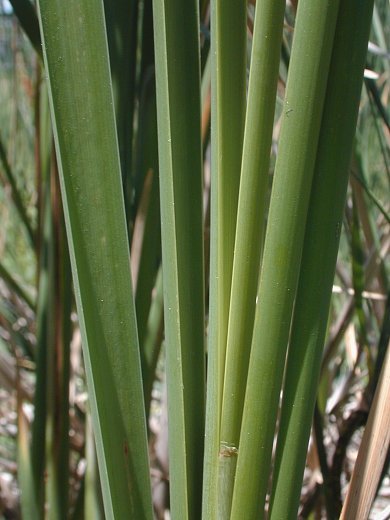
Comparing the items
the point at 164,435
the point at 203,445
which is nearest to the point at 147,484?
the point at 203,445

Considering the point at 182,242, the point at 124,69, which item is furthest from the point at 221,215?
the point at 124,69

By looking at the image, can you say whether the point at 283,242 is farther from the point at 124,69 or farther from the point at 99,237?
the point at 124,69

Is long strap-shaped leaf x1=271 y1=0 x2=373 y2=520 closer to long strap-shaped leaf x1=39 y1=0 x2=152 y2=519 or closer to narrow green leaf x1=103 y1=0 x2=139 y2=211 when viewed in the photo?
long strap-shaped leaf x1=39 y1=0 x2=152 y2=519

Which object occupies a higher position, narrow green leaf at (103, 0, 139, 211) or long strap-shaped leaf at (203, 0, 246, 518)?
narrow green leaf at (103, 0, 139, 211)

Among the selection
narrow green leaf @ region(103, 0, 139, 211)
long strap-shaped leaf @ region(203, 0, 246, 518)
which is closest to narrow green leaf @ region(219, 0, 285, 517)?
long strap-shaped leaf @ region(203, 0, 246, 518)

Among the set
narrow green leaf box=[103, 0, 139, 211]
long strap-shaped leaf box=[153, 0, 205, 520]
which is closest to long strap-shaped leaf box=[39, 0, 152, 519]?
long strap-shaped leaf box=[153, 0, 205, 520]

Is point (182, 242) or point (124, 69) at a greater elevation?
point (124, 69)

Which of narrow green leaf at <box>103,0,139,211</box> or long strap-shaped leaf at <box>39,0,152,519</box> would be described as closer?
long strap-shaped leaf at <box>39,0,152,519</box>
